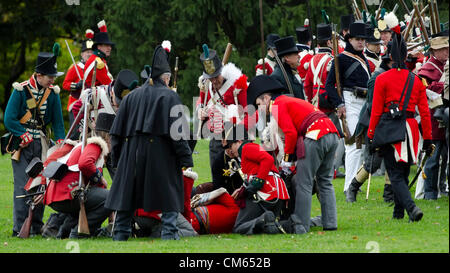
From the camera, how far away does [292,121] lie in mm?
9664

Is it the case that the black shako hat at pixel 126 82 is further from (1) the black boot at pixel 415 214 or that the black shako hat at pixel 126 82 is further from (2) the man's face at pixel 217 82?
(1) the black boot at pixel 415 214

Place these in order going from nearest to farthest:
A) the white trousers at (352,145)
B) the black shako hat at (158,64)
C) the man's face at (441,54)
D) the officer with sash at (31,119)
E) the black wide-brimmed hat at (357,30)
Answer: the black shako hat at (158,64), the officer with sash at (31,119), the man's face at (441,54), the black wide-brimmed hat at (357,30), the white trousers at (352,145)

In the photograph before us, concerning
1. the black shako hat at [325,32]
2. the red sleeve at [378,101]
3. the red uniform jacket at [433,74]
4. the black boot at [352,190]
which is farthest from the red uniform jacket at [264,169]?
the black shako hat at [325,32]

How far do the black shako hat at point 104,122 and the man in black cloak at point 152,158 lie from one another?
2.43 feet

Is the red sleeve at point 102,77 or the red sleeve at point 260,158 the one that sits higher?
the red sleeve at point 102,77

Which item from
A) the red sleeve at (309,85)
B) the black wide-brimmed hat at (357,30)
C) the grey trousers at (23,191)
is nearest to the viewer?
the grey trousers at (23,191)

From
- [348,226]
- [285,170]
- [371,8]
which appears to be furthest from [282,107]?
[371,8]

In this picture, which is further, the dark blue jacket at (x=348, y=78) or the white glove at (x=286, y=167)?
the dark blue jacket at (x=348, y=78)

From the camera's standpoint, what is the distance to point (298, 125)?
969 cm

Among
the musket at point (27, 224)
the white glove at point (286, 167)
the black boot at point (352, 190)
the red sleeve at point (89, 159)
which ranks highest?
the red sleeve at point (89, 159)

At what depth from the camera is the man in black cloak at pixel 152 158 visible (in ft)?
30.3

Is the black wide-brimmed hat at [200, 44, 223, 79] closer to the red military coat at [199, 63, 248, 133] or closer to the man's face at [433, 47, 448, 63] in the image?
the red military coat at [199, 63, 248, 133]

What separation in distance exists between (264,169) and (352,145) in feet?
10.9

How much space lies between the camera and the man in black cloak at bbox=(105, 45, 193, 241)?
9.23 meters
